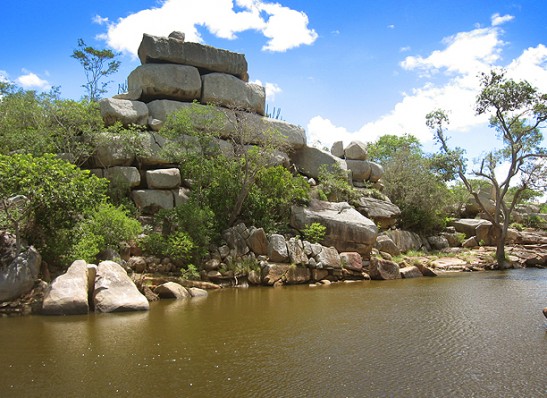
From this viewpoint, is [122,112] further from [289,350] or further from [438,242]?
[438,242]

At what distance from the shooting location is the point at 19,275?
13.6 m

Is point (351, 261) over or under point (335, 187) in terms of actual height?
under

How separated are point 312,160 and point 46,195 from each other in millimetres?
20049

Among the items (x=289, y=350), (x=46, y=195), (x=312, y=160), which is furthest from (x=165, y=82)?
(x=289, y=350)

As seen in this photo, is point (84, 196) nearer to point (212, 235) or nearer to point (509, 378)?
point (212, 235)

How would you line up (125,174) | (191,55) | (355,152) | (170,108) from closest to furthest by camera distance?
(125,174), (170,108), (191,55), (355,152)

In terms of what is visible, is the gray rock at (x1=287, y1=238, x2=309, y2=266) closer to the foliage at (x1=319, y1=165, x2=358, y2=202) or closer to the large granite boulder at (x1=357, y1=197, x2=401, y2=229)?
the foliage at (x1=319, y1=165, x2=358, y2=202)

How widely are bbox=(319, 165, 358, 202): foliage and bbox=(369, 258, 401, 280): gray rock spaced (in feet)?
21.7

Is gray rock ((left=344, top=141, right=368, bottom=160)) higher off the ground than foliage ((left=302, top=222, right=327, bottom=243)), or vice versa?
gray rock ((left=344, top=141, right=368, bottom=160))

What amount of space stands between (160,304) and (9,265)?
474cm

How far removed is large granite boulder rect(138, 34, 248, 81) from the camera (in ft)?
92.7

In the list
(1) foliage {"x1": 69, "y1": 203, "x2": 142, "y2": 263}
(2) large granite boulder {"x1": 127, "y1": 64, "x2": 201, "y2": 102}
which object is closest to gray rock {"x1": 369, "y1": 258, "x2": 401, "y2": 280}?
(1) foliage {"x1": 69, "y1": 203, "x2": 142, "y2": 263}

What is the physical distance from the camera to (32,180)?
45.4ft

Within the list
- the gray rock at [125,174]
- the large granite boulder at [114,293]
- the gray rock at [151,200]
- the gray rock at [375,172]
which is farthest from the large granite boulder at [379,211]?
the large granite boulder at [114,293]
